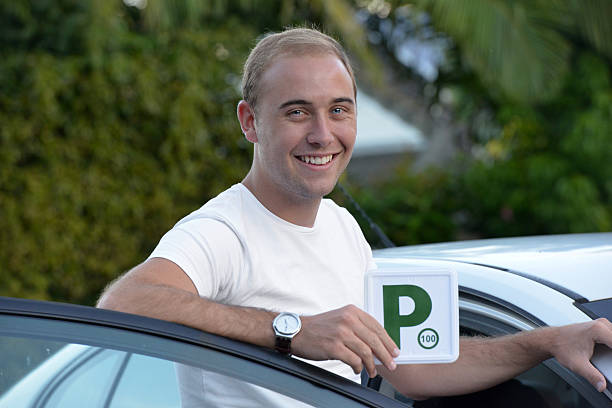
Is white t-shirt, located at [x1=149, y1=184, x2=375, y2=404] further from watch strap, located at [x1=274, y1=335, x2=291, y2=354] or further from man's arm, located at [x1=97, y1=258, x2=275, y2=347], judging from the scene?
watch strap, located at [x1=274, y1=335, x2=291, y2=354]

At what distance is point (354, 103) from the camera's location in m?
1.80

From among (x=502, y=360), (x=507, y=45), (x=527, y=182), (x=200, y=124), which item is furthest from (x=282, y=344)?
(x=527, y=182)

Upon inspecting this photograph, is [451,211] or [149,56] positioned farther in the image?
[451,211]

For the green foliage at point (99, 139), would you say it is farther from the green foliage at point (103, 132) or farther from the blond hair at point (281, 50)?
the blond hair at point (281, 50)

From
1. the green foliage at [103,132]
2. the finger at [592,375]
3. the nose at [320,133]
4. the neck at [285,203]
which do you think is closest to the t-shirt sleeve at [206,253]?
the neck at [285,203]

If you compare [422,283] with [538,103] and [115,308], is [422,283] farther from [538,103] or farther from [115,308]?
[538,103]

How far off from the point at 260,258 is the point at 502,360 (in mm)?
606

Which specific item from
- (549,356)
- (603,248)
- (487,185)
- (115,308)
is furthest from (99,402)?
(487,185)

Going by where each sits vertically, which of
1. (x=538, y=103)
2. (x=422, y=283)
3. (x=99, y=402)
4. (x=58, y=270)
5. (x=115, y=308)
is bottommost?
(x=99, y=402)

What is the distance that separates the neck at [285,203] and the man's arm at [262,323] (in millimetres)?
393

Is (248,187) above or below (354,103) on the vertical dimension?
below

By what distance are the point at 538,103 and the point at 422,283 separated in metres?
5.57

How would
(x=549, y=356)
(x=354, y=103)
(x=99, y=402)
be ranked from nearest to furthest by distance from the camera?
(x=99, y=402) < (x=549, y=356) < (x=354, y=103)

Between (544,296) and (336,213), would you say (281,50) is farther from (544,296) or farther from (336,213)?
(544,296)
